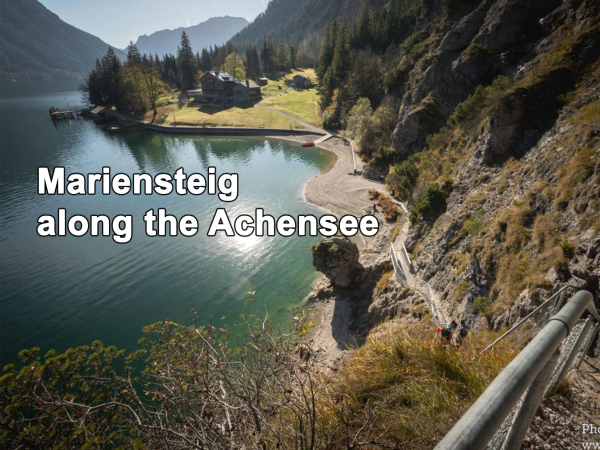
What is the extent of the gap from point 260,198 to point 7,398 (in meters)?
38.9

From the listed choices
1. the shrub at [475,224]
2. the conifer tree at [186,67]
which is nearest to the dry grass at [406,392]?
the shrub at [475,224]

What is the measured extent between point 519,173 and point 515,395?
19.7m

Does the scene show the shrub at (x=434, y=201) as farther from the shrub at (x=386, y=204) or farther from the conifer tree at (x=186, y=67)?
the conifer tree at (x=186, y=67)

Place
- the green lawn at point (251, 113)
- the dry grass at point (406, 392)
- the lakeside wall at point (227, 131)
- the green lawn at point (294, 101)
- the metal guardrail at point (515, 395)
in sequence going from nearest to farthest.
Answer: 1. the metal guardrail at point (515, 395)
2. the dry grass at point (406, 392)
3. the lakeside wall at point (227, 131)
4. the green lawn at point (251, 113)
5. the green lawn at point (294, 101)

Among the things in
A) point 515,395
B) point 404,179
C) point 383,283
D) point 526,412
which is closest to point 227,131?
point 404,179

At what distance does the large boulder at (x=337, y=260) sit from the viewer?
83.8ft

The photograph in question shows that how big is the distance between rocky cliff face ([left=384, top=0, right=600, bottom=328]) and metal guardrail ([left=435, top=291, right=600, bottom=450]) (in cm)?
858

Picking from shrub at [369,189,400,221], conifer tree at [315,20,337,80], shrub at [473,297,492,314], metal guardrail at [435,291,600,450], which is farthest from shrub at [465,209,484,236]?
conifer tree at [315,20,337,80]

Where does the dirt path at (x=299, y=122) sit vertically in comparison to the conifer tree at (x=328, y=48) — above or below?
below

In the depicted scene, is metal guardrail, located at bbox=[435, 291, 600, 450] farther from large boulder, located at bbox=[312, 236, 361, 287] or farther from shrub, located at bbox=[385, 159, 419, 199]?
shrub, located at bbox=[385, 159, 419, 199]

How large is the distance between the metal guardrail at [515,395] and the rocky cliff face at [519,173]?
8.58 metres

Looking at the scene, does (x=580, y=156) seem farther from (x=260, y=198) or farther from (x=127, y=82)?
(x=127, y=82)

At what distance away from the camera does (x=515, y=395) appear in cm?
188

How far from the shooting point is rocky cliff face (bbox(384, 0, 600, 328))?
11.1 m
